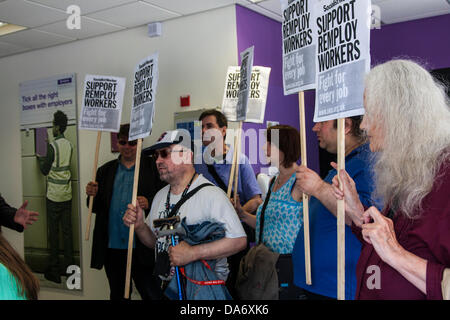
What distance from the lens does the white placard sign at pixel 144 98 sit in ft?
10.9

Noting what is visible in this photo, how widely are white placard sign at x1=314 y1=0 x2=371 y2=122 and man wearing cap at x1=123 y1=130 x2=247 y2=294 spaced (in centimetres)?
85

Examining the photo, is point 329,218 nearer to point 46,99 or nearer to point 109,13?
point 109,13

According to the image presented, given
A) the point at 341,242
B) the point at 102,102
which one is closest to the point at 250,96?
the point at 102,102

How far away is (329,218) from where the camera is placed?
232 cm

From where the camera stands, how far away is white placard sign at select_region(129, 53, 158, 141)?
10.9 ft

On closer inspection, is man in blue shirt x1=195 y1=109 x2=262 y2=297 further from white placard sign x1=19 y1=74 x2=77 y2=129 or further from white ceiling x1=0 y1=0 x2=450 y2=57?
white placard sign x1=19 y1=74 x2=77 y2=129

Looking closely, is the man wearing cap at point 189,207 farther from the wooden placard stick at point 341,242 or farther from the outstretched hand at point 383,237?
the outstretched hand at point 383,237

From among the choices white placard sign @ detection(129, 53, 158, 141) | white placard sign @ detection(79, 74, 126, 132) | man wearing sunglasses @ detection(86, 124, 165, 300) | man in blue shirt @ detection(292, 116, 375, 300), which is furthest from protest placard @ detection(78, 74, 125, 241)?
man in blue shirt @ detection(292, 116, 375, 300)

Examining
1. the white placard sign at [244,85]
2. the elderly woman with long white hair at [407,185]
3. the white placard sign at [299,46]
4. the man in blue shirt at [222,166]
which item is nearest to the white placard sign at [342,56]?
the white placard sign at [299,46]

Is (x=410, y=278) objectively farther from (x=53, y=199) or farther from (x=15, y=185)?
(x=15, y=185)

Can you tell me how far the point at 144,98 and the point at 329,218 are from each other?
1668 mm

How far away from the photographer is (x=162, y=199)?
3.00 metres

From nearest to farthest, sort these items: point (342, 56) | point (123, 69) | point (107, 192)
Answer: point (342, 56)
point (107, 192)
point (123, 69)

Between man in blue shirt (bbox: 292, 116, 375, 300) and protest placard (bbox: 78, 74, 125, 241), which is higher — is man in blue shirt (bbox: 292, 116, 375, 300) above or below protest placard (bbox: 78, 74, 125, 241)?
below
